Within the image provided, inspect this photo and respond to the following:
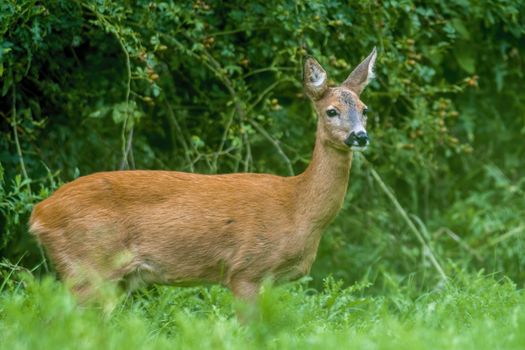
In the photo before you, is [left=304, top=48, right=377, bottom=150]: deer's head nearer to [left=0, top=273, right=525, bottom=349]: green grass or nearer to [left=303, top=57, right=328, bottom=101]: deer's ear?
[left=303, top=57, right=328, bottom=101]: deer's ear

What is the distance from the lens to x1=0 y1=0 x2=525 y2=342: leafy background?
679 centimetres

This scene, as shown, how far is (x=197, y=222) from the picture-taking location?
5.89 metres

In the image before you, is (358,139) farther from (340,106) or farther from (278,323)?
(278,323)

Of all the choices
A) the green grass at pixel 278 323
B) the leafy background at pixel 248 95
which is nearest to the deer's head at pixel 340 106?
the leafy background at pixel 248 95

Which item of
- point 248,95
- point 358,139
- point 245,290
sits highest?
point 358,139

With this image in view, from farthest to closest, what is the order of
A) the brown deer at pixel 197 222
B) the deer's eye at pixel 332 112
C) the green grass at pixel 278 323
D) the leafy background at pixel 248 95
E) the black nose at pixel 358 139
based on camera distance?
1. the leafy background at pixel 248 95
2. the deer's eye at pixel 332 112
3. the black nose at pixel 358 139
4. the brown deer at pixel 197 222
5. the green grass at pixel 278 323

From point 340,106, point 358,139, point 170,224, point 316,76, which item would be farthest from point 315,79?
point 170,224

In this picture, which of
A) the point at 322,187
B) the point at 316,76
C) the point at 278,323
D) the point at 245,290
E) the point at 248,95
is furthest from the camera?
the point at 248,95

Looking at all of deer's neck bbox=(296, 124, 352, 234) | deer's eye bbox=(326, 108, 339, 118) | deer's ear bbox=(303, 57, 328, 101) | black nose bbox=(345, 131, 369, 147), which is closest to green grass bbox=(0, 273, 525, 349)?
deer's neck bbox=(296, 124, 352, 234)

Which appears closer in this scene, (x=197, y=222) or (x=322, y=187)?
(x=197, y=222)

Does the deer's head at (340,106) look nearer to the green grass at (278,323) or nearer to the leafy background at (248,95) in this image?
the leafy background at (248,95)

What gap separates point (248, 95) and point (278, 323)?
119 inches

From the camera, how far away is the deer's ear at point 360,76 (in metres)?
6.41

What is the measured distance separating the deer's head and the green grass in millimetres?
819
